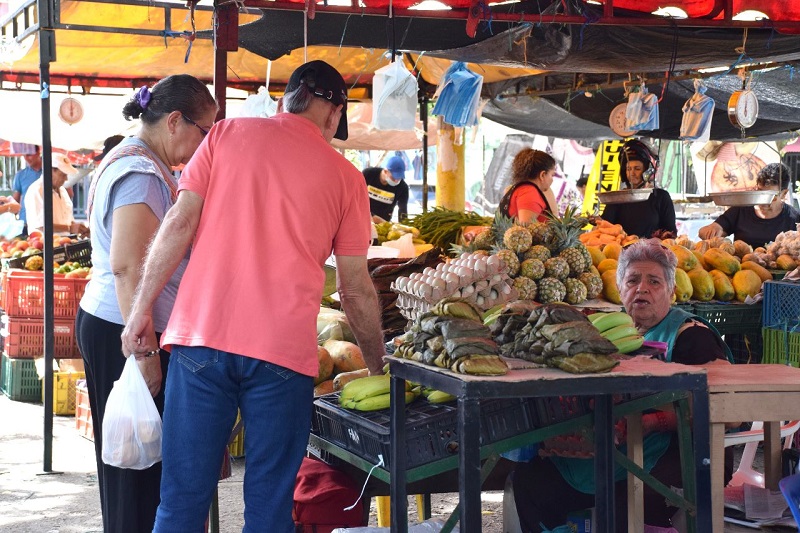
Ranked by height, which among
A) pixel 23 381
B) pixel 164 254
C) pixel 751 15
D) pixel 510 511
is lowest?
pixel 23 381

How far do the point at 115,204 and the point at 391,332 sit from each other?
6.88ft

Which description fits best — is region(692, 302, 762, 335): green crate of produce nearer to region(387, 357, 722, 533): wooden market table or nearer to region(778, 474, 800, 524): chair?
region(778, 474, 800, 524): chair

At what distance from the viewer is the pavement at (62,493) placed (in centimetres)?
458

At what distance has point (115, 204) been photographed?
9.55ft

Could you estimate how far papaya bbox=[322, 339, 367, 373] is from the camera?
14.0 feet

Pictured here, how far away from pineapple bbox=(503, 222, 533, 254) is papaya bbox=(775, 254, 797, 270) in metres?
2.33

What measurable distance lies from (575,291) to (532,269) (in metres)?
0.31

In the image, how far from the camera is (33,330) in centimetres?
755

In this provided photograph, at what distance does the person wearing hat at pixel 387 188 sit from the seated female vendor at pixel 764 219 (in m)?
4.21

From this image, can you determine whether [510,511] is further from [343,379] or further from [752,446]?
[752,446]

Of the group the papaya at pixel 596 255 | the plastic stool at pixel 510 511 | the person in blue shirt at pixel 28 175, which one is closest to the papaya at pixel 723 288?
the papaya at pixel 596 255

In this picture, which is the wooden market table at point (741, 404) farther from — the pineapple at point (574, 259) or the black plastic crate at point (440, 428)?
the pineapple at point (574, 259)

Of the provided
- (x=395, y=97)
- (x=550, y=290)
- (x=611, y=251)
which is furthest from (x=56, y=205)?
(x=550, y=290)

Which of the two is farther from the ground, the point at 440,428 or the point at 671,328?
the point at 671,328
